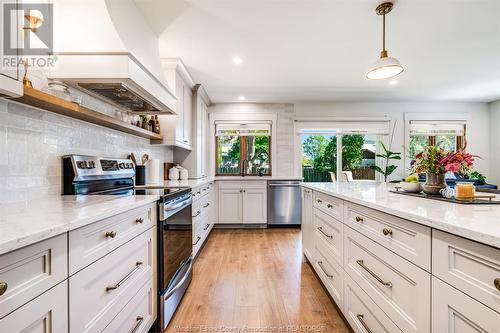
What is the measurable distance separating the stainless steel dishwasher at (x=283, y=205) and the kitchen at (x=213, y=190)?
0.67 feet

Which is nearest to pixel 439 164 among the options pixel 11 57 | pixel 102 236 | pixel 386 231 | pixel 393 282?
pixel 386 231

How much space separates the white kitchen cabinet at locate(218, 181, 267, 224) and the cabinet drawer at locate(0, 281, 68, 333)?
144 inches

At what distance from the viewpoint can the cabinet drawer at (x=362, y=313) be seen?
1.16m

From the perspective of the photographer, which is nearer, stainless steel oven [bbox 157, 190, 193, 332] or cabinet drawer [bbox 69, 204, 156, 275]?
cabinet drawer [bbox 69, 204, 156, 275]

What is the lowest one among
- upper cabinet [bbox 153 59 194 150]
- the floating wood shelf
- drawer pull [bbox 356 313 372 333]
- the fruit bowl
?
drawer pull [bbox 356 313 372 333]

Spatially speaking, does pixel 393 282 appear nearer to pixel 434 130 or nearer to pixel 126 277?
pixel 126 277

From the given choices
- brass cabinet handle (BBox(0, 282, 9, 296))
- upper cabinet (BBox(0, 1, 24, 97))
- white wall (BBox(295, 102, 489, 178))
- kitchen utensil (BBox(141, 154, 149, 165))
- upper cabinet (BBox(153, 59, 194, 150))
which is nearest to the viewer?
brass cabinet handle (BBox(0, 282, 9, 296))

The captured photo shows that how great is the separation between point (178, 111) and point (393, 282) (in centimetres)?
281

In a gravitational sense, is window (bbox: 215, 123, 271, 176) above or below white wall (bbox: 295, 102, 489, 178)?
below

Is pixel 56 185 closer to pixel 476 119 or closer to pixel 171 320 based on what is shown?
pixel 171 320

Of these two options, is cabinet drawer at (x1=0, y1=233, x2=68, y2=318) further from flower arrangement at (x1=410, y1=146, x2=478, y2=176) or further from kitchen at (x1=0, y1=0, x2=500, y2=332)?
flower arrangement at (x1=410, y1=146, x2=478, y2=176)

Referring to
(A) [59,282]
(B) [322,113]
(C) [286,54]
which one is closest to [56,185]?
(A) [59,282]

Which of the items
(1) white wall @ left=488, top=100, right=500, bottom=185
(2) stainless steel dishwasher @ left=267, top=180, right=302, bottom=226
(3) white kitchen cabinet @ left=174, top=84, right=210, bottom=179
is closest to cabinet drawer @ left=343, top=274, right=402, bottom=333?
(3) white kitchen cabinet @ left=174, top=84, right=210, bottom=179

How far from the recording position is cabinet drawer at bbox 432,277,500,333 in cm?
67
